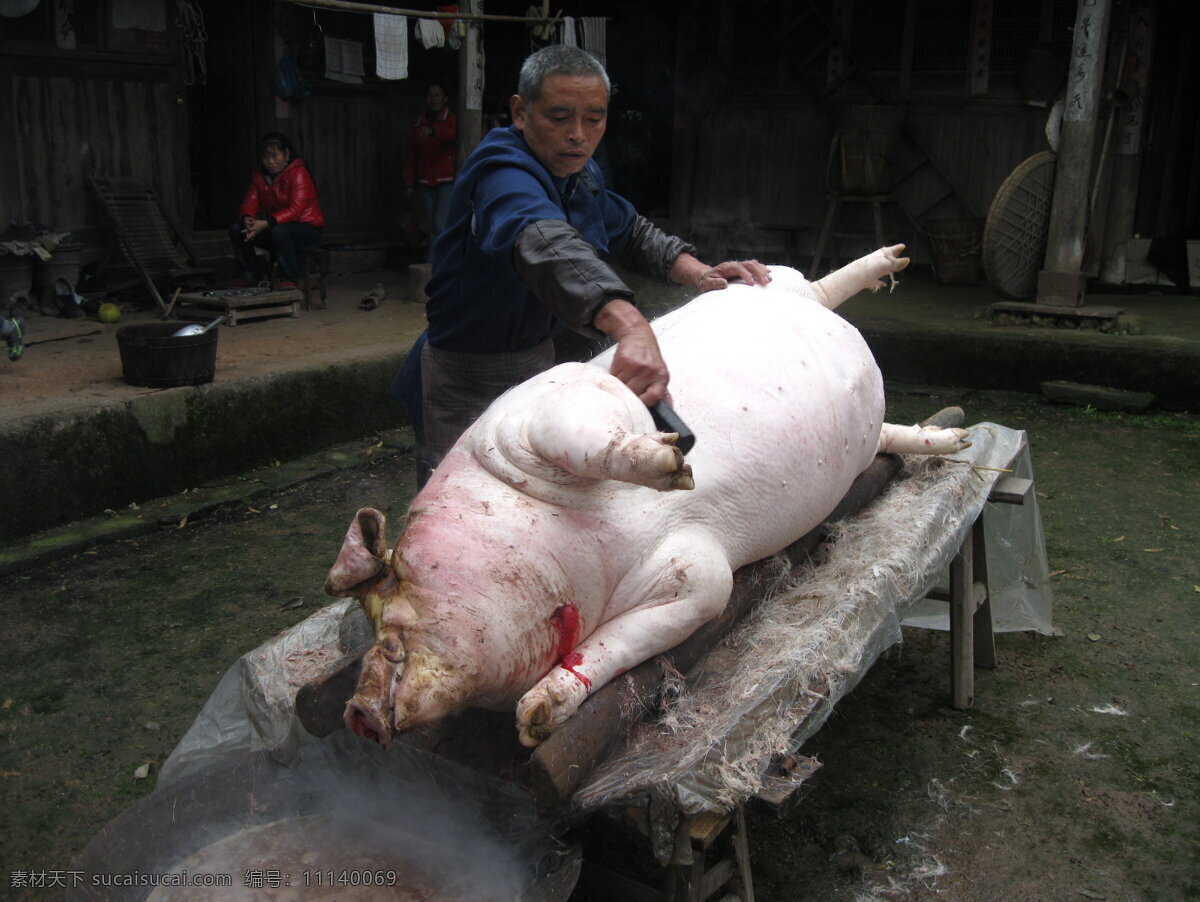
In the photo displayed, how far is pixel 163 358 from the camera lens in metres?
5.25

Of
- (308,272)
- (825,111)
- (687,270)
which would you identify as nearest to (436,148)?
(308,272)

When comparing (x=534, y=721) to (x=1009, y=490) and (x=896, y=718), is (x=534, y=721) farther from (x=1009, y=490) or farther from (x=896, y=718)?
(x=1009, y=490)

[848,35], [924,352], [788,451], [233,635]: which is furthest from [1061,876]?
[848,35]

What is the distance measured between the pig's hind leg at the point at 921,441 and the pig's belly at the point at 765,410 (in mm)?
353

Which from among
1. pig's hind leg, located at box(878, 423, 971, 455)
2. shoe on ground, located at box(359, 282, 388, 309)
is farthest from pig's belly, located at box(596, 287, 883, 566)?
shoe on ground, located at box(359, 282, 388, 309)

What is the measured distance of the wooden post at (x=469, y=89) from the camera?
307 inches

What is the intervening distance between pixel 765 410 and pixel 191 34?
7.13 metres

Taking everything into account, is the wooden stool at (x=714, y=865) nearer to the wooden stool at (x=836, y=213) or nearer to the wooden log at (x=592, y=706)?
the wooden log at (x=592, y=706)

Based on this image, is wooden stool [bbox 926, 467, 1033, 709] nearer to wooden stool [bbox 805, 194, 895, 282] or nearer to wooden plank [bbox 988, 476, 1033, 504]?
wooden plank [bbox 988, 476, 1033, 504]

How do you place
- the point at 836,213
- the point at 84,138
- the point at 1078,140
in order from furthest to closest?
the point at 836,213 < the point at 84,138 < the point at 1078,140

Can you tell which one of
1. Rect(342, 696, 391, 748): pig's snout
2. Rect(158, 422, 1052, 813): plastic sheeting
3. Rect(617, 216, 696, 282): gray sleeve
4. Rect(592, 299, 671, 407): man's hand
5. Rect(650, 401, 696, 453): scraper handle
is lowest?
Rect(158, 422, 1052, 813): plastic sheeting

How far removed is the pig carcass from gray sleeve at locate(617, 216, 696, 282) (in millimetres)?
547

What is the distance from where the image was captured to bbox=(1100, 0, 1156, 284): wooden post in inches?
346

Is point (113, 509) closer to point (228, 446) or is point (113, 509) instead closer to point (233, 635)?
point (228, 446)
